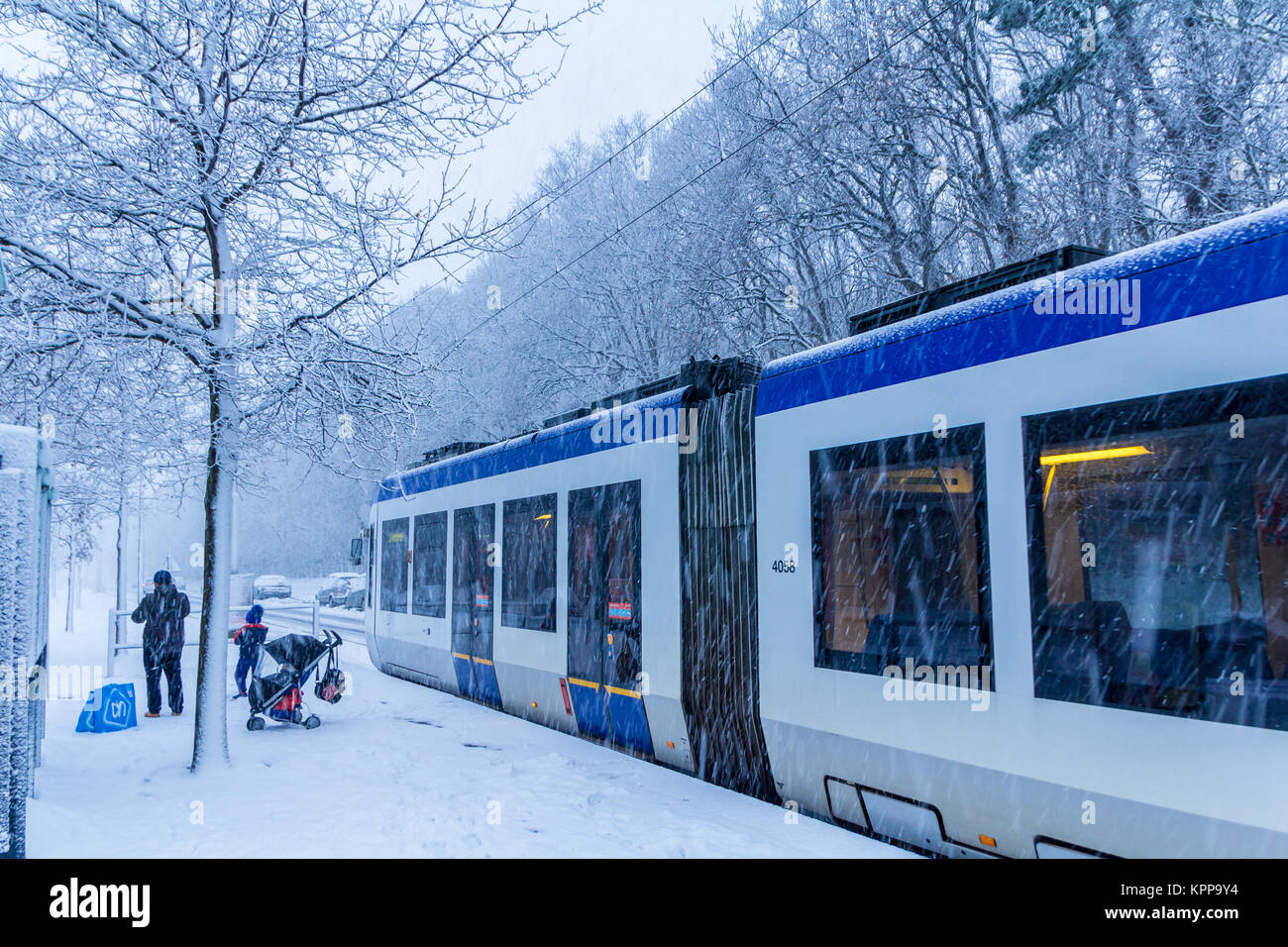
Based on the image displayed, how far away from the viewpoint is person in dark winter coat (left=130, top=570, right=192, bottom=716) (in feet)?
34.5

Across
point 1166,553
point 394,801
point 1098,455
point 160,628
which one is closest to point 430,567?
point 160,628

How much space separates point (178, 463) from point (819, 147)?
12995mm

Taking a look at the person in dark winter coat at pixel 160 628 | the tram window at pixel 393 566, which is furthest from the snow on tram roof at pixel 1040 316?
the tram window at pixel 393 566

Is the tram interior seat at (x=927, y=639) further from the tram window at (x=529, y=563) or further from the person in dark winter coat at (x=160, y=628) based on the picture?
the person in dark winter coat at (x=160, y=628)

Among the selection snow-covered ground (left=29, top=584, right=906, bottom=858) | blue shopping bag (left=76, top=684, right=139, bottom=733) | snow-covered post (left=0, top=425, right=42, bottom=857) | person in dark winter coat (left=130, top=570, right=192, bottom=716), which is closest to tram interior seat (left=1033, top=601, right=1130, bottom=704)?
snow-covered ground (left=29, top=584, right=906, bottom=858)

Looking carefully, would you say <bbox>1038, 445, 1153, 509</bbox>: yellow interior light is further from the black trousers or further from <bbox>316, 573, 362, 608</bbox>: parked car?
<bbox>316, 573, 362, 608</bbox>: parked car

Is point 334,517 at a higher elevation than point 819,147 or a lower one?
lower

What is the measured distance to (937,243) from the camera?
61.0ft

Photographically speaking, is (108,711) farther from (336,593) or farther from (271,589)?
(336,593)

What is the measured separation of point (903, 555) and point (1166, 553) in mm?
1444

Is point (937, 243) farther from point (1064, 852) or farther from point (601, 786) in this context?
point (1064, 852)

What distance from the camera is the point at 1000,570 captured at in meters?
4.43
